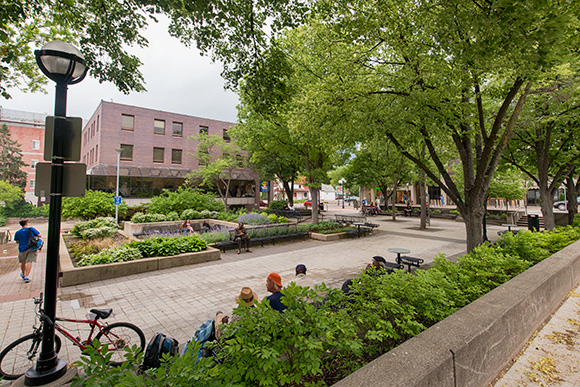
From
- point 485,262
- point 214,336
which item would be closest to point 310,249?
point 485,262

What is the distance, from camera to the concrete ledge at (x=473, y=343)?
2115 mm

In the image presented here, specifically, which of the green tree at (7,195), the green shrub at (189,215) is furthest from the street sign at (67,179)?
the green tree at (7,195)

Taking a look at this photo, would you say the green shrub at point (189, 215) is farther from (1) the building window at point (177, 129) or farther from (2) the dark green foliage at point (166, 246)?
(1) the building window at point (177, 129)

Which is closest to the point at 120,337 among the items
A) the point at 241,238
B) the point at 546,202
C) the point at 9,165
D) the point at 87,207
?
the point at 241,238

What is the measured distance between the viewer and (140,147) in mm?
31484

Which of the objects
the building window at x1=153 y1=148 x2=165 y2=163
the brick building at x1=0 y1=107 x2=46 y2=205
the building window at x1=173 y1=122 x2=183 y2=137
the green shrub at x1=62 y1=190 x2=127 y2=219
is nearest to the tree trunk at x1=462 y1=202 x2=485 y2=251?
the green shrub at x1=62 y1=190 x2=127 y2=219

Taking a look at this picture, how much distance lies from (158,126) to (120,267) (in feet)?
94.9

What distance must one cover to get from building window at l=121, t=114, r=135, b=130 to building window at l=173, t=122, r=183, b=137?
4.66m

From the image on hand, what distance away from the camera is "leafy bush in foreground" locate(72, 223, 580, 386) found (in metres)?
2.01

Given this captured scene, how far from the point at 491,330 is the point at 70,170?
5.24m

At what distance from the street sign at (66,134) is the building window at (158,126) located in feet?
108

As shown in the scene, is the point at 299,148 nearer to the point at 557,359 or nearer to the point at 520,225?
the point at 557,359

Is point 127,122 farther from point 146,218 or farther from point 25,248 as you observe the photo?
point 25,248

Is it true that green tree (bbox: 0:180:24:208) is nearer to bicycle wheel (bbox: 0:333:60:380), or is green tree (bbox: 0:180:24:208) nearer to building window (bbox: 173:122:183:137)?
building window (bbox: 173:122:183:137)
